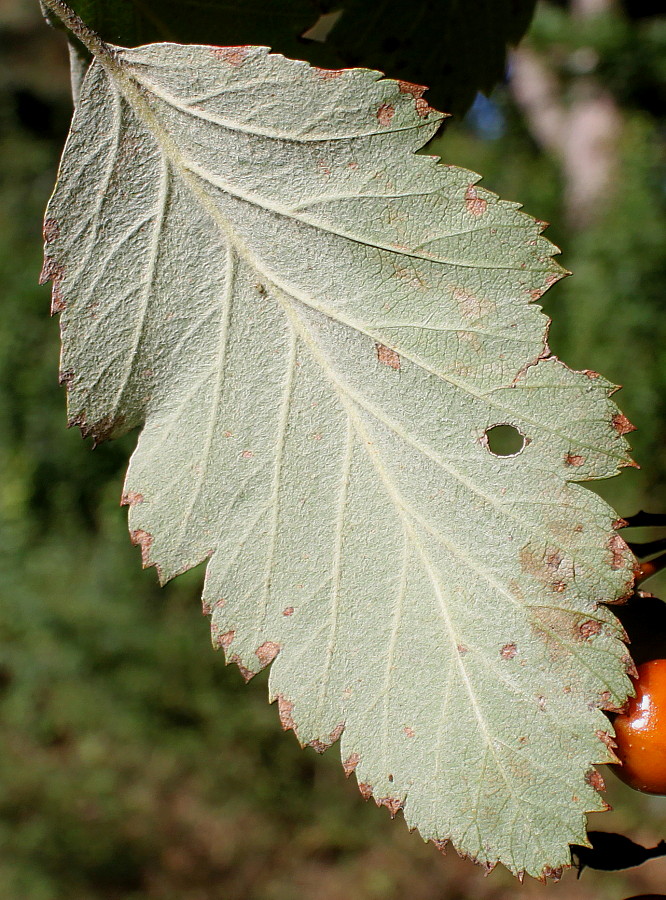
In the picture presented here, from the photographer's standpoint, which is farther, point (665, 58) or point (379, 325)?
point (665, 58)

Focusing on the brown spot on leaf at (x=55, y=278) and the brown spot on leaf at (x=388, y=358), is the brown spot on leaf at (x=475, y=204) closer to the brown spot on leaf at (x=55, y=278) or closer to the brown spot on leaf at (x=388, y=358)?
the brown spot on leaf at (x=388, y=358)

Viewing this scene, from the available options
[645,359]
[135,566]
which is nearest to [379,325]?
[135,566]

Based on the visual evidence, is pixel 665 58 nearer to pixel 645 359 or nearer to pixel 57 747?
pixel 645 359

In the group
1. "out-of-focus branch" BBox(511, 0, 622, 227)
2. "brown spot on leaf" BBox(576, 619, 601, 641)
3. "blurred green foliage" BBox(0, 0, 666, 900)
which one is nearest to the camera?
"brown spot on leaf" BBox(576, 619, 601, 641)

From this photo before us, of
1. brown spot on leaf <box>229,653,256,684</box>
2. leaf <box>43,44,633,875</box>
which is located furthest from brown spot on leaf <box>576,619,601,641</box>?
brown spot on leaf <box>229,653,256,684</box>

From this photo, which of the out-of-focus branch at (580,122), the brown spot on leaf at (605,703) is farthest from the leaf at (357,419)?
the out-of-focus branch at (580,122)

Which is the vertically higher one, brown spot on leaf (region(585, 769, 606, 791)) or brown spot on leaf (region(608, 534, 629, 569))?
brown spot on leaf (region(608, 534, 629, 569))

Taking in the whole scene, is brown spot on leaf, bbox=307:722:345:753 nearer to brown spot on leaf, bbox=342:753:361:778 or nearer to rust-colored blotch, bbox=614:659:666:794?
brown spot on leaf, bbox=342:753:361:778
